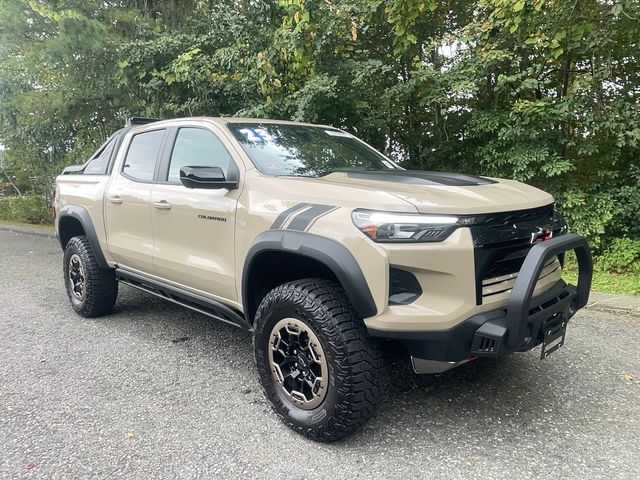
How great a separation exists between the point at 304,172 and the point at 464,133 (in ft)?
16.1

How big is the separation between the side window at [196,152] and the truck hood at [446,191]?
79 centimetres

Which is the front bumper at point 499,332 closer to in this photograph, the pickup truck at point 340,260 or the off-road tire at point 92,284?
the pickup truck at point 340,260

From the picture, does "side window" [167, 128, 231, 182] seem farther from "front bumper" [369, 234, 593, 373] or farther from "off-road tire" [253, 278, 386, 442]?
"front bumper" [369, 234, 593, 373]

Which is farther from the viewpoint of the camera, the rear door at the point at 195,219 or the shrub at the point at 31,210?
the shrub at the point at 31,210

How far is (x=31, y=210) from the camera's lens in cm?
1310

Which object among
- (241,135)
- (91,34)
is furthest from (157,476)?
(91,34)

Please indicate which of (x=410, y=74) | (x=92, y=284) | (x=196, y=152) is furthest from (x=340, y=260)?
(x=410, y=74)

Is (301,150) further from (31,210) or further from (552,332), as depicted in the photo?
(31,210)

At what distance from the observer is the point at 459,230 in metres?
2.36

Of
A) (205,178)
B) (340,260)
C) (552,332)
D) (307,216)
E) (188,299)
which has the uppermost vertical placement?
(205,178)

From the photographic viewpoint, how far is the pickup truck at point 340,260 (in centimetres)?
236

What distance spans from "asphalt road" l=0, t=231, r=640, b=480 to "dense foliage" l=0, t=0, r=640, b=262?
271 cm

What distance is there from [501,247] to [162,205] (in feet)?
7.87

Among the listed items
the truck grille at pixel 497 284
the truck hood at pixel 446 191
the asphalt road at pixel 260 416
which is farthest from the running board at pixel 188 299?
the truck grille at pixel 497 284
